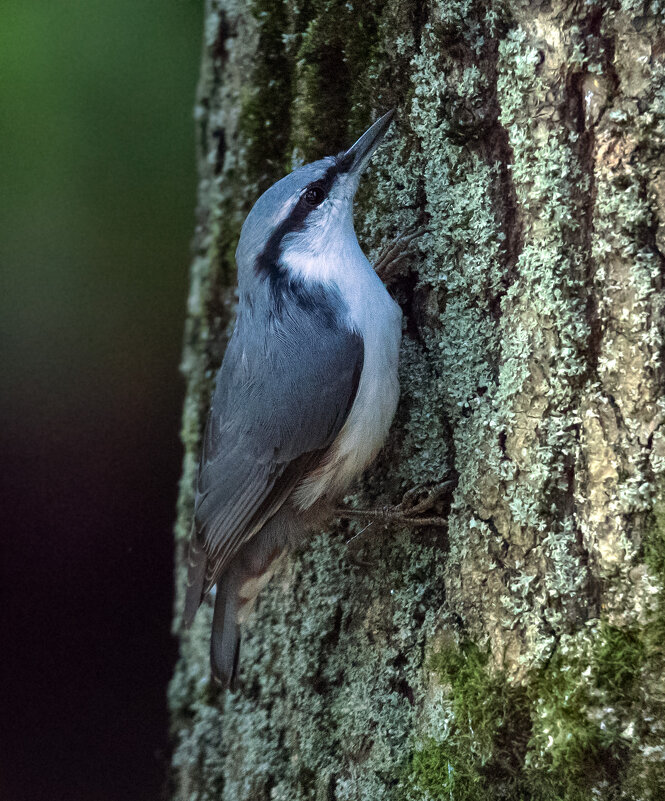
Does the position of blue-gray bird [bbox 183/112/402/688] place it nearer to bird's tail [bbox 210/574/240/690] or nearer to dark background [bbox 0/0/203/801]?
bird's tail [bbox 210/574/240/690]

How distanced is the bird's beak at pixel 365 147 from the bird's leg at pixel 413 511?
827 mm

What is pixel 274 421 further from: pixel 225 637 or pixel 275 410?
pixel 225 637

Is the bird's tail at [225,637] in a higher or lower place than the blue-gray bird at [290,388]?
lower

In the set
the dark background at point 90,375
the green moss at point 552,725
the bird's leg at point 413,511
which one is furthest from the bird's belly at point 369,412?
the dark background at point 90,375

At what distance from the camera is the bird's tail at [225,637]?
2143 millimetres

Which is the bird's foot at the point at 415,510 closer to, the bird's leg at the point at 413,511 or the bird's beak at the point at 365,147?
the bird's leg at the point at 413,511

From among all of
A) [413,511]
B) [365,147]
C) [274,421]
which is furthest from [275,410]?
[365,147]

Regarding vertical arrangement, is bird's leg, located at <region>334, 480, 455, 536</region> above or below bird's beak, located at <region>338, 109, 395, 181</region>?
below

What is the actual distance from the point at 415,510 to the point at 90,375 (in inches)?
83.2

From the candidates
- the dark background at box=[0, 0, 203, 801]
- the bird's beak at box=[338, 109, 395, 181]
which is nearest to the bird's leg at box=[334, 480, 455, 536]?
the bird's beak at box=[338, 109, 395, 181]

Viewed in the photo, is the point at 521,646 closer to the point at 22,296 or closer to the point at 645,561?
the point at 645,561

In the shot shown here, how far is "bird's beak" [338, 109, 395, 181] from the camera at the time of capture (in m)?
2.04

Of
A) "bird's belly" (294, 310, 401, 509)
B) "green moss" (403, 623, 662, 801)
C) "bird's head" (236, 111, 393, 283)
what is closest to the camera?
"green moss" (403, 623, 662, 801)

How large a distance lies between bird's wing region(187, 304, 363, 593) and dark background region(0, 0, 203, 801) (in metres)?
1.31
